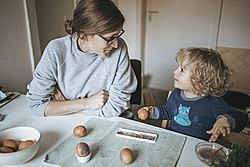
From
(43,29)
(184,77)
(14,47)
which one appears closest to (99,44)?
(184,77)

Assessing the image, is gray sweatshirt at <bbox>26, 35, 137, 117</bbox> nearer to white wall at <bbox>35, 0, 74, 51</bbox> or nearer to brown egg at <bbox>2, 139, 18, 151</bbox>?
brown egg at <bbox>2, 139, 18, 151</bbox>

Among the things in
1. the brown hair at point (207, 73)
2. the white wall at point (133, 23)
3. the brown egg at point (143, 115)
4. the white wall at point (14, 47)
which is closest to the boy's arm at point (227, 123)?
the brown hair at point (207, 73)

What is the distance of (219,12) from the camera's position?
3.07m

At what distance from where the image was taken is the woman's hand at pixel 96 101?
1.30 meters

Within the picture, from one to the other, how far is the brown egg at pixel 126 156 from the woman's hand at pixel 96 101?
417 mm

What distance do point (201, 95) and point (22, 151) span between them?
925 mm

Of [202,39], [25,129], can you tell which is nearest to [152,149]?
[25,129]

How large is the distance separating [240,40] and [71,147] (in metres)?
A: 2.90

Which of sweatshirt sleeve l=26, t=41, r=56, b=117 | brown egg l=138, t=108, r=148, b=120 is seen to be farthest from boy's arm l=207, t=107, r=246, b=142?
sweatshirt sleeve l=26, t=41, r=56, b=117

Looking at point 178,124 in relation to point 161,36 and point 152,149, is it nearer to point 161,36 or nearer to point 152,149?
point 152,149

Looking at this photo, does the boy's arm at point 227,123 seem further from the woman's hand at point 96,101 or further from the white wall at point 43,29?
the white wall at point 43,29

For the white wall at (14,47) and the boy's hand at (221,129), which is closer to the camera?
the boy's hand at (221,129)

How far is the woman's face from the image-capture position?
1.22m

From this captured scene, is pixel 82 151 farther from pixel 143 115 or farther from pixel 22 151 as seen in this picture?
pixel 143 115
